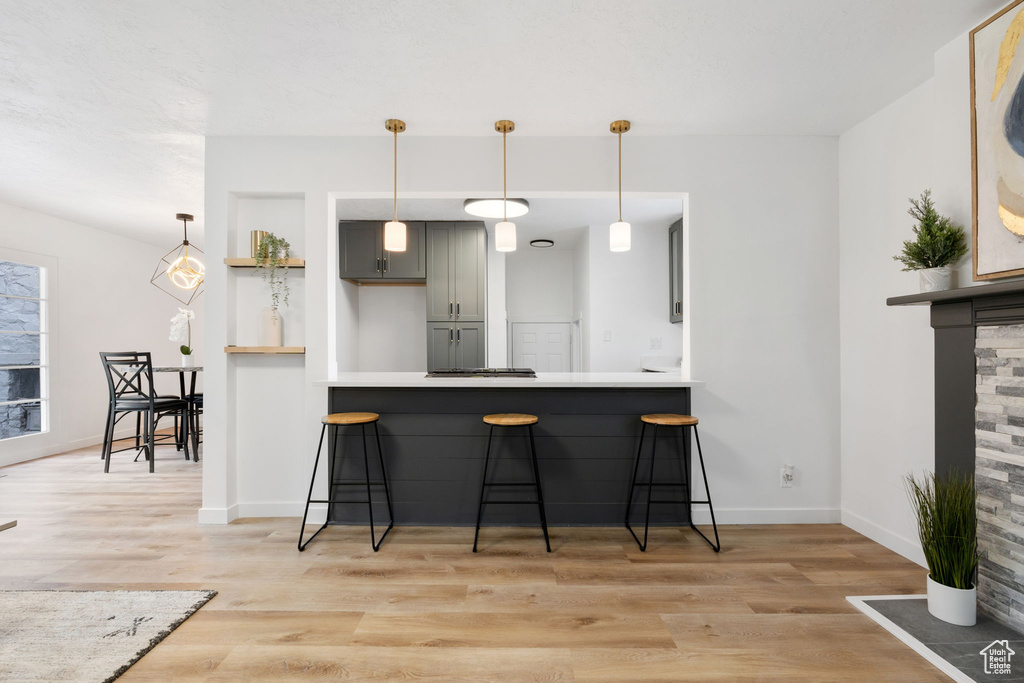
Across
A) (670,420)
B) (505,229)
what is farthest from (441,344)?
(670,420)

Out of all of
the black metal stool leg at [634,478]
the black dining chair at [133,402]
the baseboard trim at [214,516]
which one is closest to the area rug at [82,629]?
the baseboard trim at [214,516]

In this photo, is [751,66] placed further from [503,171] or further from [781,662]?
[781,662]

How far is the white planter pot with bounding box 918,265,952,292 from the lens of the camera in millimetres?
2205

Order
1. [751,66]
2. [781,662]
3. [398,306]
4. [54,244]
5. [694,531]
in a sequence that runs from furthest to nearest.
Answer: [398,306]
[54,244]
[694,531]
[751,66]
[781,662]

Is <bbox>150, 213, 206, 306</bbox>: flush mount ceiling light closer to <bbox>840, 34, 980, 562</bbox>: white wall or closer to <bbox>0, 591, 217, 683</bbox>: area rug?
<bbox>0, 591, 217, 683</bbox>: area rug

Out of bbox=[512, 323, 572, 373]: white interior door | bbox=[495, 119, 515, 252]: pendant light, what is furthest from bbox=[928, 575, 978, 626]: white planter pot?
bbox=[512, 323, 572, 373]: white interior door

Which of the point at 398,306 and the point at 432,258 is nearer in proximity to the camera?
the point at 432,258

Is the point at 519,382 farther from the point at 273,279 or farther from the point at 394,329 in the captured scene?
the point at 394,329

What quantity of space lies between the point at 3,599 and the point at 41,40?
244 cm

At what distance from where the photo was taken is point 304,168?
320 centimetres

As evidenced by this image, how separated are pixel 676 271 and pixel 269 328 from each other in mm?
3785

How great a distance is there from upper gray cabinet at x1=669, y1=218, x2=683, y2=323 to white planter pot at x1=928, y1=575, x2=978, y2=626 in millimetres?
3326

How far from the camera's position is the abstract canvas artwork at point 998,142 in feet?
6.08

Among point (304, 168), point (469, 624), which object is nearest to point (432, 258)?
point (304, 168)
